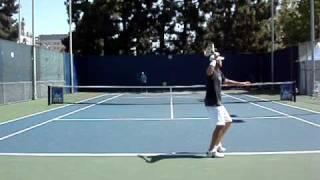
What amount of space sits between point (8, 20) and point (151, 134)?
82.7 m

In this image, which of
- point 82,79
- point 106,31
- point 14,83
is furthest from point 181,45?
point 14,83

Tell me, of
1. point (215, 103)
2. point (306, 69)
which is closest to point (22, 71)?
point (306, 69)

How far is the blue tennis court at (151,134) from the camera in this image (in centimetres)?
1220

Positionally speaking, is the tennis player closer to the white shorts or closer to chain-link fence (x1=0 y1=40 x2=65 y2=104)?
the white shorts

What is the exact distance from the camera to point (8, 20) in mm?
93875

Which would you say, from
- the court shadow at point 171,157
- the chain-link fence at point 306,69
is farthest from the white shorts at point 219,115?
the chain-link fence at point 306,69

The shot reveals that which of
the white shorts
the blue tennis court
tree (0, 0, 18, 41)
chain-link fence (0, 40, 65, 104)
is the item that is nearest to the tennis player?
the white shorts

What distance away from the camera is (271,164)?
33.2 ft

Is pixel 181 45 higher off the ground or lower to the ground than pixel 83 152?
higher

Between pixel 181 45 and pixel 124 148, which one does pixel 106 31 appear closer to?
pixel 181 45

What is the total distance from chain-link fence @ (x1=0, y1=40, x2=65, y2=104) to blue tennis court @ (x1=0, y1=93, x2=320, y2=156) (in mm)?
8351

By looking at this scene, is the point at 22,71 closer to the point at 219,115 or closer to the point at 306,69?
the point at 306,69

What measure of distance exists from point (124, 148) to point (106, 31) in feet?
139

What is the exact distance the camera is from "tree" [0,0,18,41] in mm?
91425
